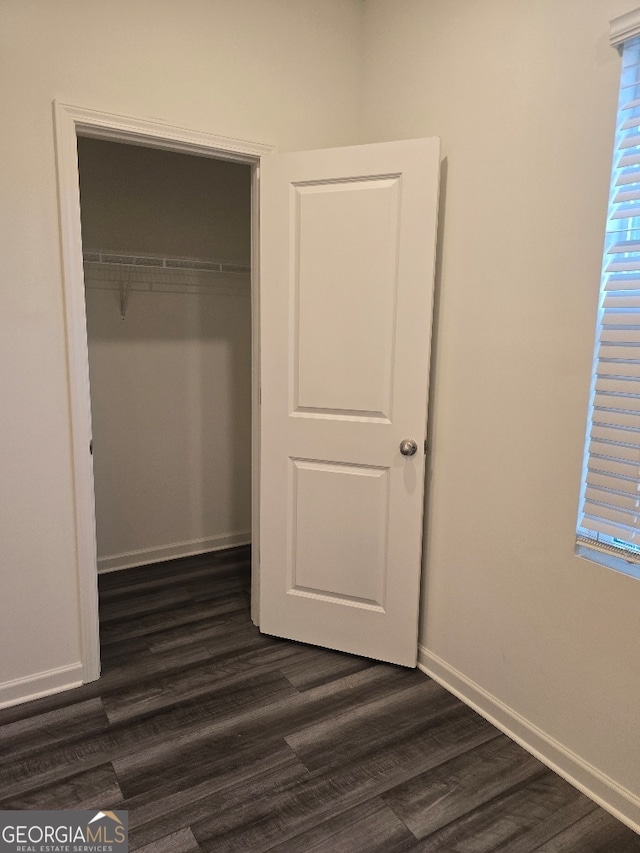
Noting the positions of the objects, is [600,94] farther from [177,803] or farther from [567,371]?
[177,803]

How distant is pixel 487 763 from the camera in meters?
1.90

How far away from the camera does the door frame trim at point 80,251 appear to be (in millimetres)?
2004

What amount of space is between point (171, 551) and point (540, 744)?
7.58 ft

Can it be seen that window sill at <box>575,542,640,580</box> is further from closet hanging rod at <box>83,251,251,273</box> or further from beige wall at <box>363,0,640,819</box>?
closet hanging rod at <box>83,251,251,273</box>

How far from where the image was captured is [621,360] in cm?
162

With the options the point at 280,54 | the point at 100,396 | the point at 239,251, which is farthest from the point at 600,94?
the point at 100,396

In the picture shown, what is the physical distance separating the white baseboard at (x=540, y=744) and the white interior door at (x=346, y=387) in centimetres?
16

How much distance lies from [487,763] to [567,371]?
130cm

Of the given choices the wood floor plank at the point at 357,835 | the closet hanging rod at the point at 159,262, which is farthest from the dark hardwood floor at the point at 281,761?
the closet hanging rod at the point at 159,262

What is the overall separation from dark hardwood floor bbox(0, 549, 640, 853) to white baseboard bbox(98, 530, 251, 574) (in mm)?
812

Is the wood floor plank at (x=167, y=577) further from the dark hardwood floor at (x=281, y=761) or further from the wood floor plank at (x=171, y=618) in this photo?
the dark hardwood floor at (x=281, y=761)

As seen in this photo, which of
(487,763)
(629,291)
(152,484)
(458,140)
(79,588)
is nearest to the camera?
(629,291)

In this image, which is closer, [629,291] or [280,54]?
[629,291]

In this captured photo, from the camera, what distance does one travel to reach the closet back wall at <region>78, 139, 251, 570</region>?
3.16 m
